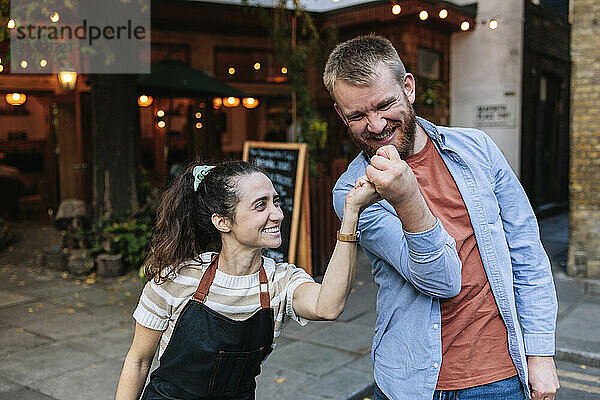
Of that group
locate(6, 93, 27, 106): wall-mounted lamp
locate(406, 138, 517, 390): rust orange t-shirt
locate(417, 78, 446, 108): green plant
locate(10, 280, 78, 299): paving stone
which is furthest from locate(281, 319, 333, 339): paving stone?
locate(6, 93, 27, 106): wall-mounted lamp

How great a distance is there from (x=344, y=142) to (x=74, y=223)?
19.2 ft

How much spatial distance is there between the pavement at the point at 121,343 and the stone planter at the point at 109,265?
14cm

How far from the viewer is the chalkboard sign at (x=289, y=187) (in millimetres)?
5949

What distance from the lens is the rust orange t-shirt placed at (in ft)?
6.18

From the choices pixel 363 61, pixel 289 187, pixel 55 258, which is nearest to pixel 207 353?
pixel 363 61

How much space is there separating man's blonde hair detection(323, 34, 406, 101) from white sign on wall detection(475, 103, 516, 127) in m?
11.1

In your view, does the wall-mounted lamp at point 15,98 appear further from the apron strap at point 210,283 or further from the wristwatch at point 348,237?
the wristwatch at point 348,237

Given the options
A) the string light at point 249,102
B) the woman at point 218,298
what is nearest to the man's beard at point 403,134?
the woman at point 218,298

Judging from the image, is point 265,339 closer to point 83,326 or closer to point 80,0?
point 83,326

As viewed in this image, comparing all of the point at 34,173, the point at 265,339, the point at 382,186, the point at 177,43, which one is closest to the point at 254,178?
the point at 265,339

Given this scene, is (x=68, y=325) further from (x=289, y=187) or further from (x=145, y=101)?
(x=145, y=101)

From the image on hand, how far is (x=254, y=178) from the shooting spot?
89.0 inches

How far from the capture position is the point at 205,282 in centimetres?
220

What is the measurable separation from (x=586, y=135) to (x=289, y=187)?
4.23m
